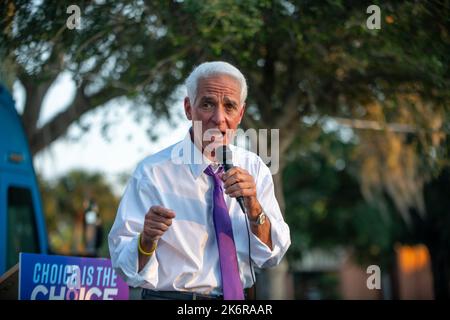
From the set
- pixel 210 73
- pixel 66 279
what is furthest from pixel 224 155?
pixel 66 279

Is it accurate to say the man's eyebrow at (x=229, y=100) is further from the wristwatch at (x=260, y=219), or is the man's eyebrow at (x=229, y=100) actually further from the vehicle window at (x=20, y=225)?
the vehicle window at (x=20, y=225)

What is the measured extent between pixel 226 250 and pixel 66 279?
1.58 metres

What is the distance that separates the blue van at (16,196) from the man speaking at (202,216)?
261 centimetres

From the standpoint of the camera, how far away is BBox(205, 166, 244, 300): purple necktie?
304 centimetres

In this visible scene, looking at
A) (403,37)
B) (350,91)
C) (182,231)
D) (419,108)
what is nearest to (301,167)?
(419,108)

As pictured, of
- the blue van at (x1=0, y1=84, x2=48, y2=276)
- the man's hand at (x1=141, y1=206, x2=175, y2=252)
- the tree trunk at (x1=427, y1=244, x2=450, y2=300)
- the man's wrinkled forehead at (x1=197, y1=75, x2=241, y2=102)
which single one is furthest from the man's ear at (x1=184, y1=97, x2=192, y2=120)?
the tree trunk at (x1=427, y1=244, x2=450, y2=300)

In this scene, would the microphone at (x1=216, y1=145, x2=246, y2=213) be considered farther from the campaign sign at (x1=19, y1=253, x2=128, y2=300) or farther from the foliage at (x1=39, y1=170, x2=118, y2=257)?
the foliage at (x1=39, y1=170, x2=118, y2=257)

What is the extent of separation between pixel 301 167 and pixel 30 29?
13.4 meters

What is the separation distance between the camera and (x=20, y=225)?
19.6ft

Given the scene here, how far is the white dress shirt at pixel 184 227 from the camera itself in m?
3.04

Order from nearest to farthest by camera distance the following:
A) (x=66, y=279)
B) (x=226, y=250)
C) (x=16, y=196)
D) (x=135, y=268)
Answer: (x=135, y=268) < (x=226, y=250) < (x=66, y=279) < (x=16, y=196)

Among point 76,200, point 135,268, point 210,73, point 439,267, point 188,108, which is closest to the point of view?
point 135,268

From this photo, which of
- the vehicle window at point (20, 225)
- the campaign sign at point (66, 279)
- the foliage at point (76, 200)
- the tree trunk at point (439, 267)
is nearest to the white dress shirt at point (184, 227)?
the campaign sign at point (66, 279)

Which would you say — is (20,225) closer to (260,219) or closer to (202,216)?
(202,216)
